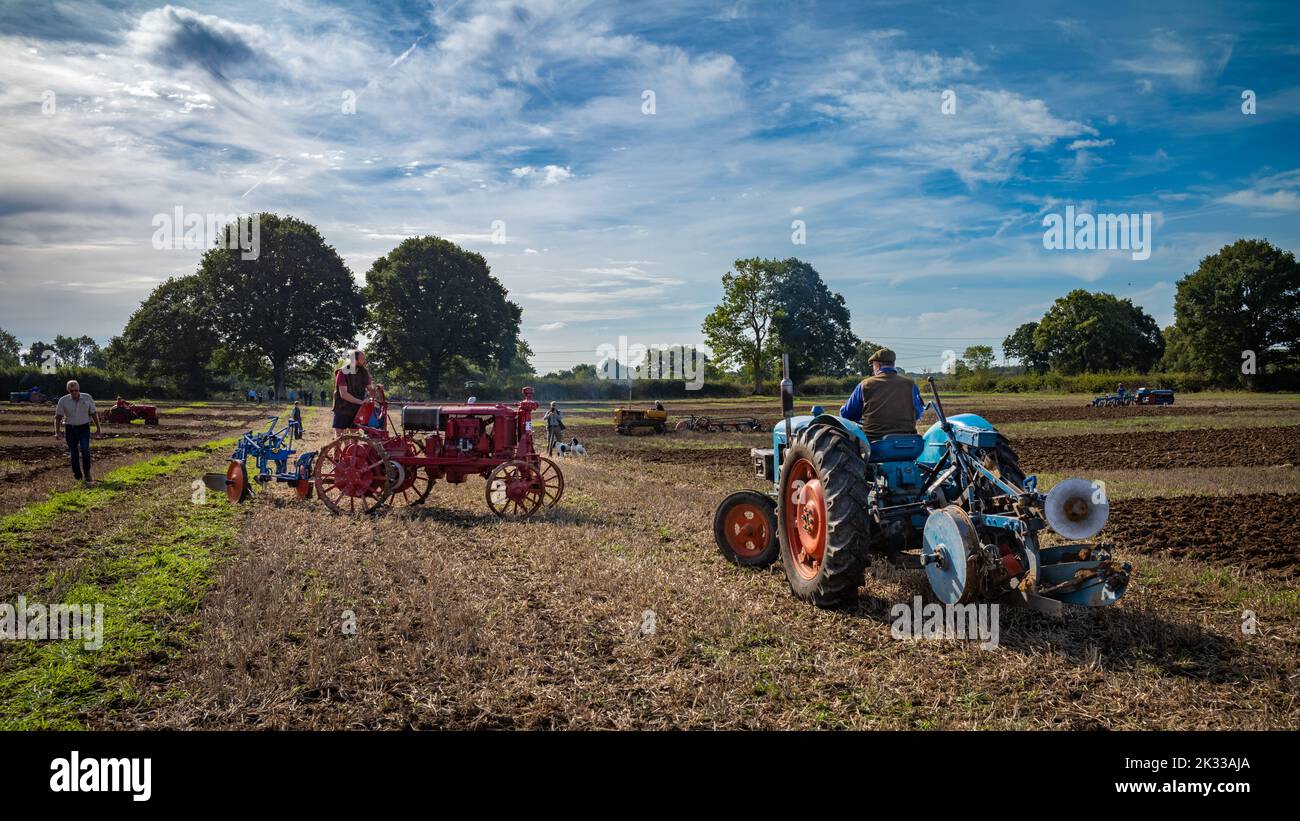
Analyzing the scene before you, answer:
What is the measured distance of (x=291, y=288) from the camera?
56.5m

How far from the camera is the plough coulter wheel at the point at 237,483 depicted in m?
10.8

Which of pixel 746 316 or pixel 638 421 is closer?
pixel 638 421

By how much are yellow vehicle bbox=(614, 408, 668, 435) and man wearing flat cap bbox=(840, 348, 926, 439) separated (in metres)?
20.3

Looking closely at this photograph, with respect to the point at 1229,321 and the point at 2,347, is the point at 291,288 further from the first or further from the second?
the point at 2,347

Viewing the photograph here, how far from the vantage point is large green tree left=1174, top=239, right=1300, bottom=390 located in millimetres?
57969

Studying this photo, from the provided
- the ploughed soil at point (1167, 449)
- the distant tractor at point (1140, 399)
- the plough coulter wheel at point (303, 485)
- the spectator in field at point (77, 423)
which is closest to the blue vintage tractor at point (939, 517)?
the plough coulter wheel at point (303, 485)

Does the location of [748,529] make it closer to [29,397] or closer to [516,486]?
[516,486]

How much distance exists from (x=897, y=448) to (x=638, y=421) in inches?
819

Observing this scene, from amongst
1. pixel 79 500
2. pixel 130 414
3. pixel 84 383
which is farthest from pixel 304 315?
pixel 79 500

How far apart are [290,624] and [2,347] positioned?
15118cm

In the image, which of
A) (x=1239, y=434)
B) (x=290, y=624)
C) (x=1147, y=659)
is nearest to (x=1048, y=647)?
(x=1147, y=659)

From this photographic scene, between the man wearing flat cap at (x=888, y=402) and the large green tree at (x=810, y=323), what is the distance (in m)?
56.6

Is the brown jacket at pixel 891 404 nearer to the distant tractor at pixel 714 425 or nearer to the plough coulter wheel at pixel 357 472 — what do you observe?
the plough coulter wheel at pixel 357 472

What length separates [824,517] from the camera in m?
5.73
